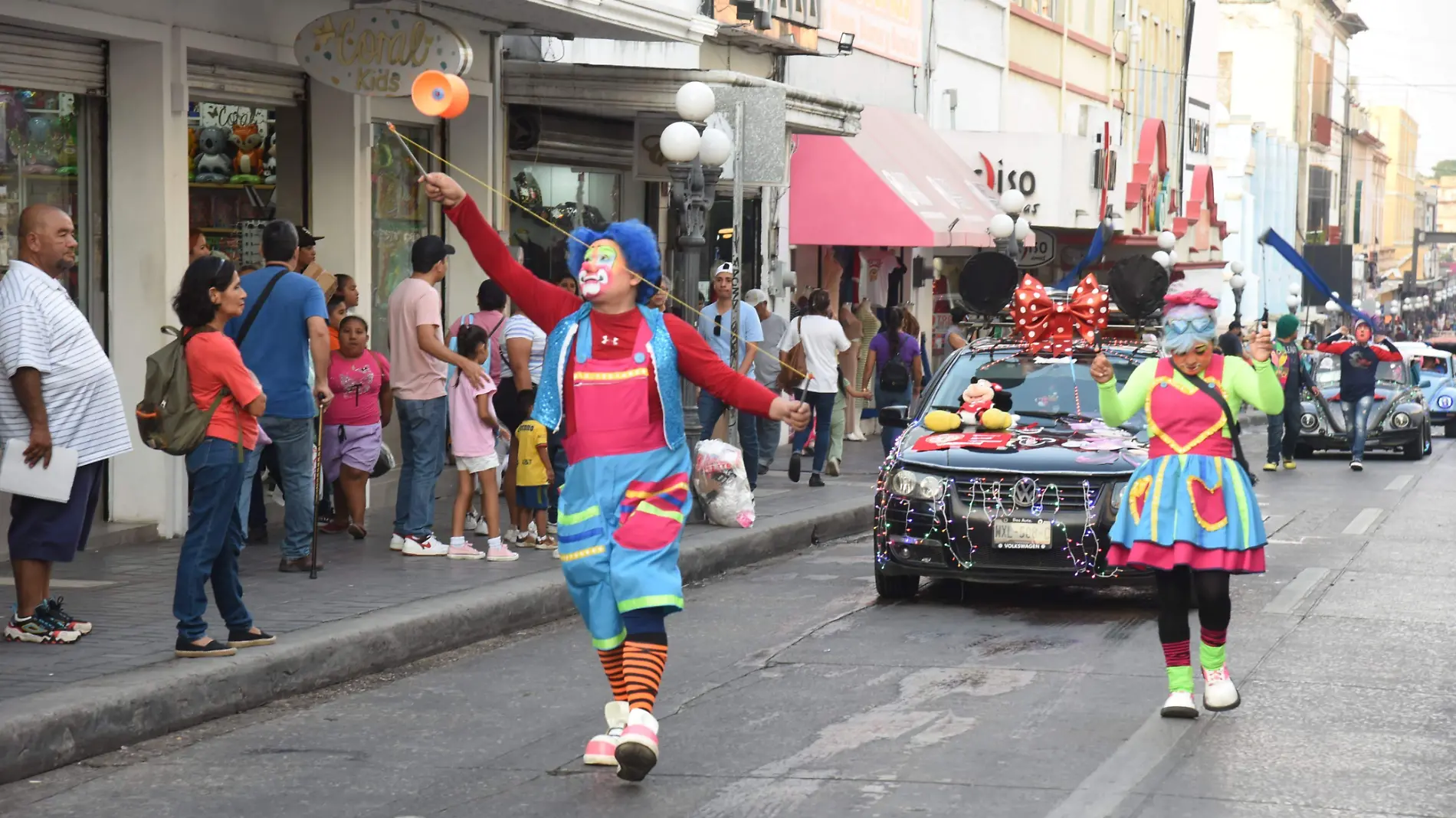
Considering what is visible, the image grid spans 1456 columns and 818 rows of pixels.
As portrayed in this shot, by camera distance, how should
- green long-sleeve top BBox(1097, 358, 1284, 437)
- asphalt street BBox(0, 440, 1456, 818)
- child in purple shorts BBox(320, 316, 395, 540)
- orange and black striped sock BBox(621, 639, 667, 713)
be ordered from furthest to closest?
child in purple shorts BBox(320, 316, 395, 540)
green long-sleeve top BBox(1097, 358, 1284, 437)
orange and black striped sock BBox(621, 639, 667, 713)
asphalt street BBox(0, 440, 1456, 818)

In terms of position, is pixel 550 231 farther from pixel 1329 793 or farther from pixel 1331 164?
pixel 1331 164

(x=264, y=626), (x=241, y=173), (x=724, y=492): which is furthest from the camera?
(x=241, y=173)

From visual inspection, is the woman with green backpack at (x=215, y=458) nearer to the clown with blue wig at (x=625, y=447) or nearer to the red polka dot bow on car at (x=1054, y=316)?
the clown with blue wig at (x=625, y=447)

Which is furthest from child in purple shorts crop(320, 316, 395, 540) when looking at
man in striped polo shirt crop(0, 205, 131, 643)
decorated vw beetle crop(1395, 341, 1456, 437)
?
decorated vw beetle crop(1395, 341, 1456, 437)

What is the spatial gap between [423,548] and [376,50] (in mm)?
3282

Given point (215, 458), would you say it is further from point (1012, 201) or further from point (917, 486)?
point (1012, 201)

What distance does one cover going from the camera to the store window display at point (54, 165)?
1105 centimetres

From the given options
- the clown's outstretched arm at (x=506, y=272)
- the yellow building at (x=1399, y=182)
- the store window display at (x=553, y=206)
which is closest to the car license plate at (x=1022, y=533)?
the clown's outstretched arm at (x=506, y=272)

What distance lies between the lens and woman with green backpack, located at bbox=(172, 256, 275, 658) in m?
7.96

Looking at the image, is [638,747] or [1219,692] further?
[1219,692]

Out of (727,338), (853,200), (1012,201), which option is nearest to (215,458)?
(727,338)

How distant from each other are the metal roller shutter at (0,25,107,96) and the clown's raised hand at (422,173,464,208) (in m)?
5.11

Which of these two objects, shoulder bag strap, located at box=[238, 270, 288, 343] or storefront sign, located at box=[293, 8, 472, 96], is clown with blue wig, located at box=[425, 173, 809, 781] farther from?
storefront sign, located at box=[293, 8, 472, 96]

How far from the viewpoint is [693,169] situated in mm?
14281
